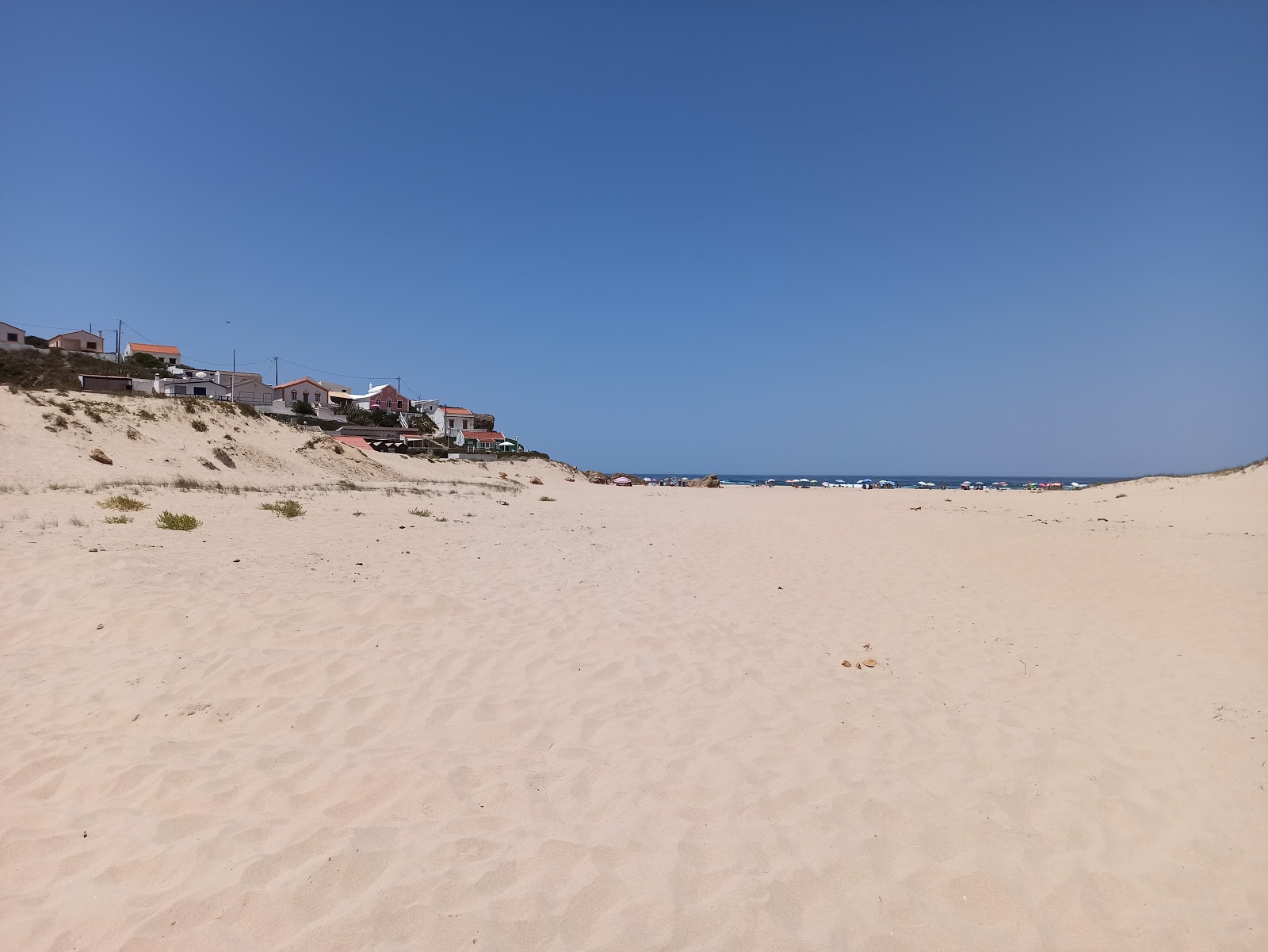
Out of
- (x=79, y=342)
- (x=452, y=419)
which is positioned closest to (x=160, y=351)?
(x=79, y=342)

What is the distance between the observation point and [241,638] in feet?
19.4

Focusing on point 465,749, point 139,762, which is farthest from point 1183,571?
point 139,762

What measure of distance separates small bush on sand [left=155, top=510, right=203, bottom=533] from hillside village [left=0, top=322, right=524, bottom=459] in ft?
89.4

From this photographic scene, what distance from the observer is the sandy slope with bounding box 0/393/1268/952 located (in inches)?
115

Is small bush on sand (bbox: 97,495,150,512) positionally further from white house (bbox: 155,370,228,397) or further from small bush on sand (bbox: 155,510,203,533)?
white house (bbox: 155,370,228,397)

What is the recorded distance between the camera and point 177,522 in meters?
10.8

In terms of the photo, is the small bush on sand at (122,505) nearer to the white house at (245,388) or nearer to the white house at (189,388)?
the white house at (189,388)

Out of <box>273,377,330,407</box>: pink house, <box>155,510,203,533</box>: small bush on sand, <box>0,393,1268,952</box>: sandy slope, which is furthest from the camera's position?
<box>273,377,330,407</box>: pink house

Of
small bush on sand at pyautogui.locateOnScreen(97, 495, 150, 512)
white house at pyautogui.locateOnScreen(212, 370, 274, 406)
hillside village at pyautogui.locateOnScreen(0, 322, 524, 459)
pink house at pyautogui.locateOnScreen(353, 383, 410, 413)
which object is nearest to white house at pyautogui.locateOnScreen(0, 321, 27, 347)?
hillside village at pyautogui.locateOnScreen(0, 322, 524, 459)

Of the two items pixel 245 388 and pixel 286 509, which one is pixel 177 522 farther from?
pixel 245 388

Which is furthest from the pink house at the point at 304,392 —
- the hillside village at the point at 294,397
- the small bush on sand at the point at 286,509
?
the small bush on sand at the point at 286,509

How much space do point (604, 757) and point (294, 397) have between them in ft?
228

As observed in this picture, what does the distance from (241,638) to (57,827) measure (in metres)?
2.72

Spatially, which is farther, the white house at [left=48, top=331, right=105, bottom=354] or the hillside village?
the white house at [left=48, top=331, right=105, bottom=354]
